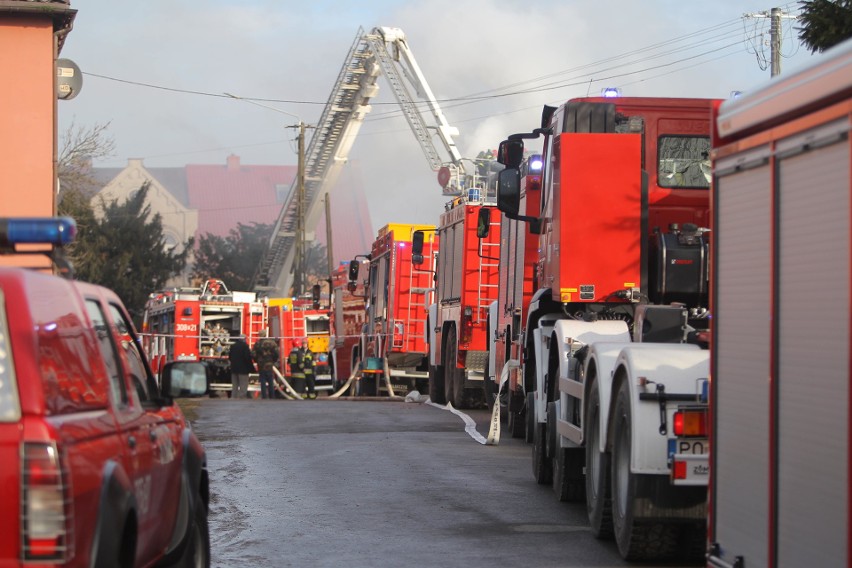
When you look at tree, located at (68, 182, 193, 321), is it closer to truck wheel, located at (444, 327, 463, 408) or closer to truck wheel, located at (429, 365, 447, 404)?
truck wheel, located at (429, 365, 447, 404)

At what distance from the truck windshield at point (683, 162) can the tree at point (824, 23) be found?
234 inches

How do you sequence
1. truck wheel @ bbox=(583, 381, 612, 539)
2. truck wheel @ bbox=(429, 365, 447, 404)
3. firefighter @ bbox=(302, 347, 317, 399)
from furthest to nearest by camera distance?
firefighter @ bbox=(302, 347, 317, 399) → truck wheel @ bbox=(429, 365, 447, 404) → truck wheel @ bbox=(583, 381, 612, 539)

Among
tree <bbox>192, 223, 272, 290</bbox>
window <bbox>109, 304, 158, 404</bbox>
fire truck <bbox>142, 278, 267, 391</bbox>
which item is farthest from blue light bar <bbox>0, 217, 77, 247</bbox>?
tree <bbox>192, 223, 272, 290</bbox>

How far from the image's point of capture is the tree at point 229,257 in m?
77.1

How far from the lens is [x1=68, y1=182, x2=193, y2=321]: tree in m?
58.9

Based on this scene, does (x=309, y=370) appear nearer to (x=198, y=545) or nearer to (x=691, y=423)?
(x=691, y=423)

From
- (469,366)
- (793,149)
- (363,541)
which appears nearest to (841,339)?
(793,149)

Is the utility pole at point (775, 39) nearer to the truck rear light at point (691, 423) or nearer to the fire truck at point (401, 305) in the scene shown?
the fire truck at point (401, 305)

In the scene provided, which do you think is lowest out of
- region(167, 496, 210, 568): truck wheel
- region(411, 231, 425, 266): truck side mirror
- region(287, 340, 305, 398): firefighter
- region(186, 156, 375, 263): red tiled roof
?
region(287, 340, 305, 398): firefighter

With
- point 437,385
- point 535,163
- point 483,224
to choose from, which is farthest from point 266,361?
point 535,163

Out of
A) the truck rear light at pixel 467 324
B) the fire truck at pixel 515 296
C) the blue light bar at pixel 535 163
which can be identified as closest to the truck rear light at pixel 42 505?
the fire truck at pixel 515 296

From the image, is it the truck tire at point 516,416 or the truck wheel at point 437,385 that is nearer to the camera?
the truck tire at point 516,416

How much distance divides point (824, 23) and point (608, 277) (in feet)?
25.2

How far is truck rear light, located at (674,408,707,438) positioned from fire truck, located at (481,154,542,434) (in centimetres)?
584
